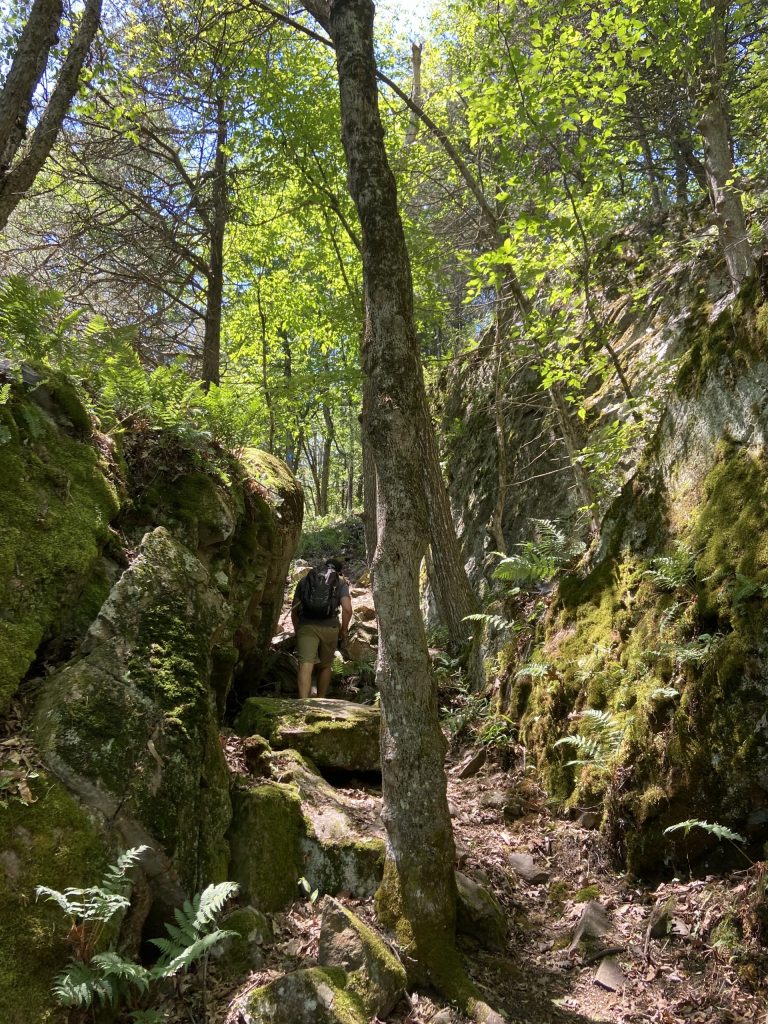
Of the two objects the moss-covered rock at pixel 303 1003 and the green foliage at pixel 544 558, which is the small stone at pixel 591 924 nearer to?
the moss-covered rock at pixel 303 1003

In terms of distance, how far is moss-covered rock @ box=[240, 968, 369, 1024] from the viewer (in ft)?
9.47

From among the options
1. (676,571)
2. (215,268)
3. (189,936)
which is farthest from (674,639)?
(215,268)

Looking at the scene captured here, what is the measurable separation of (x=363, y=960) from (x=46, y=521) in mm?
3408

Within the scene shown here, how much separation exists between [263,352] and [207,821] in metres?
13.6

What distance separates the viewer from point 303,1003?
9.64 feet

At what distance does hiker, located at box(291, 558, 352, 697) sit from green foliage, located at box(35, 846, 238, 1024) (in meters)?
4.58

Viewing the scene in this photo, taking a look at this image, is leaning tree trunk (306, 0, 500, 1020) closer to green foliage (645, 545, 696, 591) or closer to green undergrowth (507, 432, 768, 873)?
green undergrowth (507, 432, 768, 873)

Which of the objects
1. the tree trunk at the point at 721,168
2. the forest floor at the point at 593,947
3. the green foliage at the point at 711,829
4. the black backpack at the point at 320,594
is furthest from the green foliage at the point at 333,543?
the green foliage at the point at 711,829

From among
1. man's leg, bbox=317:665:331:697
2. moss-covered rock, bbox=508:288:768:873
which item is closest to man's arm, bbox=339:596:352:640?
man's leg, bbox=317:665:331:697

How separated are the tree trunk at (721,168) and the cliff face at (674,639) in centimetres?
268

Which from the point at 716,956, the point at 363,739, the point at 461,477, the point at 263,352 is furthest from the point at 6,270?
the point at 716,956

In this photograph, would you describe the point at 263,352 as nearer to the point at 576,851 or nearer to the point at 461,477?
the point at 461,477

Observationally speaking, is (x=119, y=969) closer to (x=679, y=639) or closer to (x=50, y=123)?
(x=679, y=639)

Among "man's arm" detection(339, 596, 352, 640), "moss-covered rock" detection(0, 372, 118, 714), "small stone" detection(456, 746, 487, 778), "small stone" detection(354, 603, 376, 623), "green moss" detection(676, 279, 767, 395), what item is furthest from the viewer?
"small stone" detection(354, 603, 376, 623)
